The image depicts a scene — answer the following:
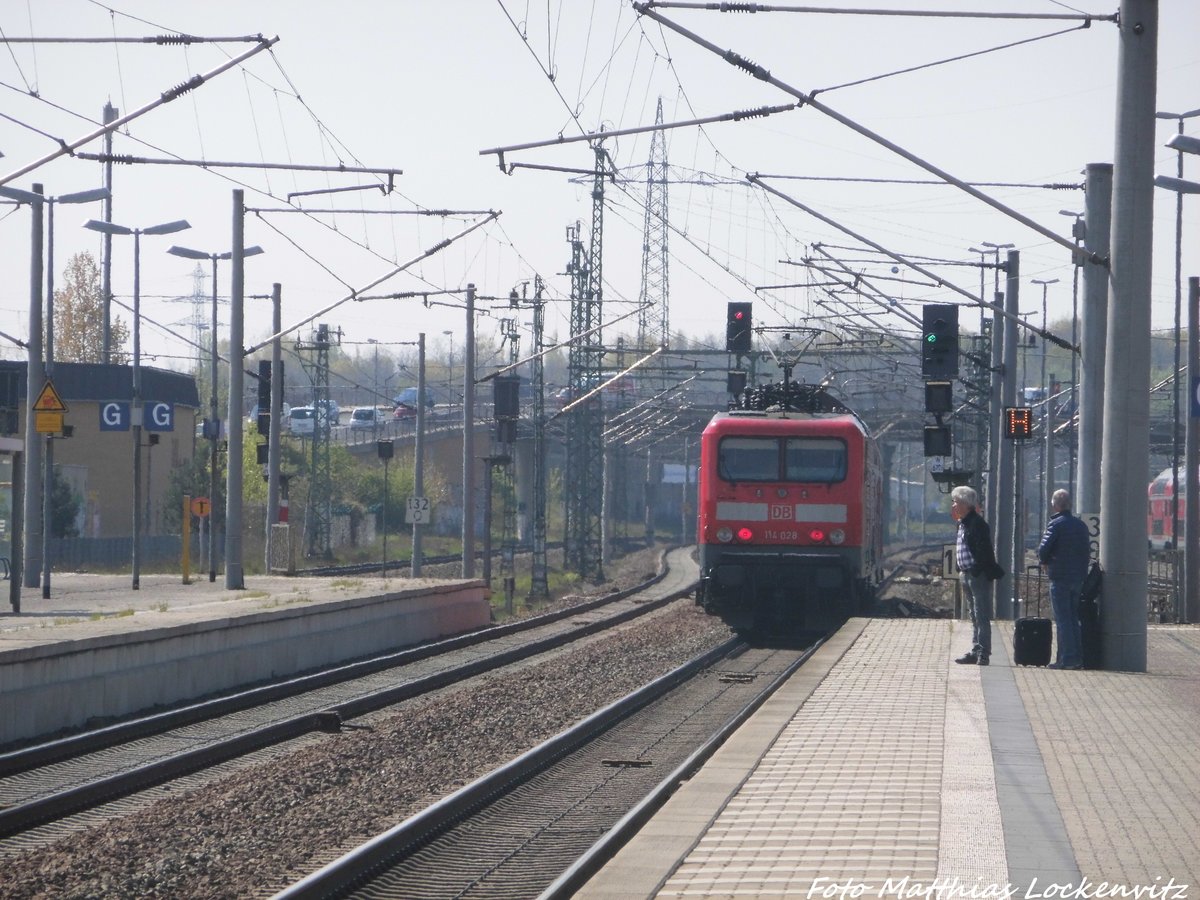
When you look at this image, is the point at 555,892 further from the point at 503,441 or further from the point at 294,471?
the point at 294,471

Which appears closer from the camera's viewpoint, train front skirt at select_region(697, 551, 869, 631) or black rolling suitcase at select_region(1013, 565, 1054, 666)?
black rolling suitcase at select_region(1013, 565, 1054, 666)

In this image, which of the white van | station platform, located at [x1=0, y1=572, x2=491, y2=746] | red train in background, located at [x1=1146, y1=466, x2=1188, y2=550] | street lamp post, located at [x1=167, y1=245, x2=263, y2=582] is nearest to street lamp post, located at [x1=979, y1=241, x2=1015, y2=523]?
station platform, located at [x1=0, y1=572, x2=491, y2=746]

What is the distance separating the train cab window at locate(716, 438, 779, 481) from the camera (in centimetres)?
2294

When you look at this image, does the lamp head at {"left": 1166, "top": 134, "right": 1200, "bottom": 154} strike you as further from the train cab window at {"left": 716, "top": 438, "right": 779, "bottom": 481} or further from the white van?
the white van

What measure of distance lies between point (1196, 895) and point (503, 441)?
30.1 m

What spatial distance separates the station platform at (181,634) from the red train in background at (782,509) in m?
5.07

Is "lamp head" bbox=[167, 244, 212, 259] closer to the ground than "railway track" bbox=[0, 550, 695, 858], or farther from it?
Answer: farther from it

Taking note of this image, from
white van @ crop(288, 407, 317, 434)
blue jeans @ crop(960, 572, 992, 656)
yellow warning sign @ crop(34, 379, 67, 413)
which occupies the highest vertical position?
white van @ crop(288, 407, 317, 434)

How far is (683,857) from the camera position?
7547mm

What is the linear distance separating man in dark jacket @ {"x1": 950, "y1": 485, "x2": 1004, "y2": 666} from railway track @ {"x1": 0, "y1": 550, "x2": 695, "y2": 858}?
6022 millimetres

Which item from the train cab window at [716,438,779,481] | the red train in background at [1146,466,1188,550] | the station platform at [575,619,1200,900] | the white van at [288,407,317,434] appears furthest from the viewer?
the white van at [288,407,317,434]

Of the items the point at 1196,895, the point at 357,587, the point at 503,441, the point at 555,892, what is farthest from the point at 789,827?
the point at 503,441

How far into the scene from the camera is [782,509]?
22.8 meters

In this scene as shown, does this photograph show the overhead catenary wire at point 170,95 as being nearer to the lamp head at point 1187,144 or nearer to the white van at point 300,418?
the lamp head at point 1187,144
